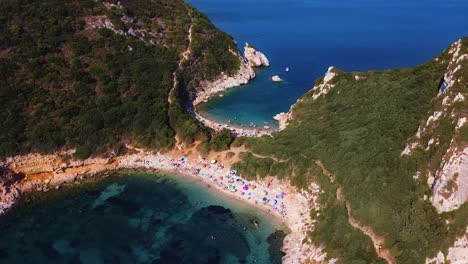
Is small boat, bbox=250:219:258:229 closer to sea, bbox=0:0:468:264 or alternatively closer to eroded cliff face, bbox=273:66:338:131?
sea, bbox=0:0:468:264

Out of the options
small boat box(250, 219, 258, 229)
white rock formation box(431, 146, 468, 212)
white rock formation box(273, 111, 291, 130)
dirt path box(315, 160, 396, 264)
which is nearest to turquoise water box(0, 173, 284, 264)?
small boat box(250, 219, 258, 229)

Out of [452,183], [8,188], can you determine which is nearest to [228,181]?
[8,188]

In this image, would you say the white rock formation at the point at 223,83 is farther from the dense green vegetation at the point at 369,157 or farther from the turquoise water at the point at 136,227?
the turquoise water at the point at 136,227

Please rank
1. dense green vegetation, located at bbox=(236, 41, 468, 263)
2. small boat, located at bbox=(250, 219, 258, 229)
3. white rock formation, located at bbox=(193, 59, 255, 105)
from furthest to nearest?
white rock formation, located at bbox=(193, 59, 255, 105), small boat, located at bbox=(250, 219, 258, 229), dense green vegetation, located at bbox=(236, 41, 468, 263)

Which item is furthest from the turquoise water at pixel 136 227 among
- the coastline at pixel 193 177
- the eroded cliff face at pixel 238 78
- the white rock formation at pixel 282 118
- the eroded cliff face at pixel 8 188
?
the eroded cliff face at pixel 238 78

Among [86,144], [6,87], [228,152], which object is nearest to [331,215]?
[228,152]

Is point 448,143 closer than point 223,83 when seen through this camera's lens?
Yes

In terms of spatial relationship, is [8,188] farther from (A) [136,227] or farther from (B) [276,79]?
(B) [276,79]
